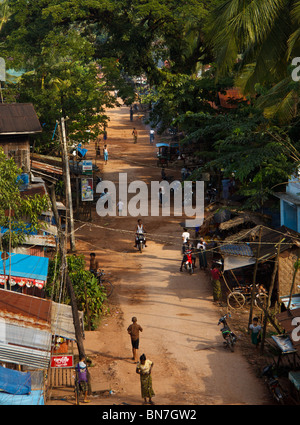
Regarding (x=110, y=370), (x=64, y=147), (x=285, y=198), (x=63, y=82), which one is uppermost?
(x=63, y=82)

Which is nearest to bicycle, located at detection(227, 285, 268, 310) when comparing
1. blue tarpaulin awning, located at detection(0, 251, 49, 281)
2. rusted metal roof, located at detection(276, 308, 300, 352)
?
rusted metal roof, located at detection(276, 308, 300, 352)

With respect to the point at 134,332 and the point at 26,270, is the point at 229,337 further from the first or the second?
the point at 26,270

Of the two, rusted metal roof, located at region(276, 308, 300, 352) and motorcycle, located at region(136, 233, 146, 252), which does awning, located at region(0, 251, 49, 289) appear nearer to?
rusted metal roof, located at region(276, 308, 300, 352)

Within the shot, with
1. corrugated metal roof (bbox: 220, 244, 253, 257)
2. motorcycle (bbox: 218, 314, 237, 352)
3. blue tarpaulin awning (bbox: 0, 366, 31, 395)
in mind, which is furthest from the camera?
corrugated metal roof (bbox: 220, 244, 253, 257)

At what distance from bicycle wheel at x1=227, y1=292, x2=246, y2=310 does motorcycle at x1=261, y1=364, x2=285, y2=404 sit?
16.5ft

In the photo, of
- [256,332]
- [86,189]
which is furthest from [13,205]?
[86,189]

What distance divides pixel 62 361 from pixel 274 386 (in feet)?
16.1

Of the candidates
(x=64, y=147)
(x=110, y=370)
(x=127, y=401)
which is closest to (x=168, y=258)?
(x=64, y=147)

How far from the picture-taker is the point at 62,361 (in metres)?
15.1

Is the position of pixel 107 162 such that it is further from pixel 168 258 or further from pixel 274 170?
pixel 274 170

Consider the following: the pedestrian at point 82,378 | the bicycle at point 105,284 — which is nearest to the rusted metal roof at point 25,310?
the pedestrian at point 82,378

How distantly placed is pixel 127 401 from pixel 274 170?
10.5 meters

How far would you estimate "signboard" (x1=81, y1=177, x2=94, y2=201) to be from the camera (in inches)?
1188

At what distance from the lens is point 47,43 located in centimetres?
3262
